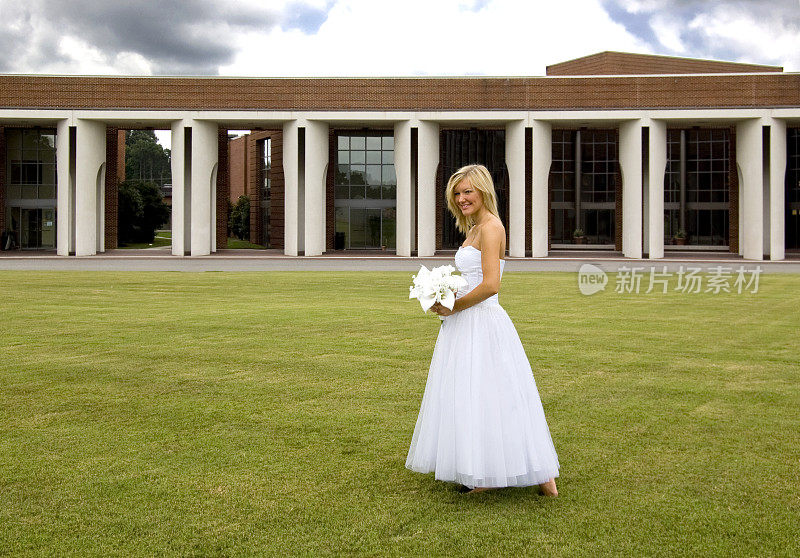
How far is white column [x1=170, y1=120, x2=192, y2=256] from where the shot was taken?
40531 mm

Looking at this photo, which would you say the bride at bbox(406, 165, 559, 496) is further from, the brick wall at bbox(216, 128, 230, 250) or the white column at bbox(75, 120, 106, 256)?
the brick wall at bbox(216, 128, 230, 250)

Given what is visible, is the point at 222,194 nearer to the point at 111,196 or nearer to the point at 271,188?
Result: the point at 271,188

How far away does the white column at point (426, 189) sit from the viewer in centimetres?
4081

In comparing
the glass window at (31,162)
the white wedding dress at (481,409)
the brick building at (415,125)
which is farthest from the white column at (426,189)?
the white wedding dress at (481,409)

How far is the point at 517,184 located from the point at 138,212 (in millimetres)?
31916

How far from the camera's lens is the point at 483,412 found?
5.21m

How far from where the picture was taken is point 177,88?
40875mm

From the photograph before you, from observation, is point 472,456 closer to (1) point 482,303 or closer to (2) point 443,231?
(1) point 482,303

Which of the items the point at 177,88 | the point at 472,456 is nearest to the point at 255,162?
the point at 177,88

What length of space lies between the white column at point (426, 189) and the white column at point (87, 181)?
55.1 ft

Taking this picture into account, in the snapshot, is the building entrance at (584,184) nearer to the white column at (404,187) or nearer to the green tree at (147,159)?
the white column at (404,187)

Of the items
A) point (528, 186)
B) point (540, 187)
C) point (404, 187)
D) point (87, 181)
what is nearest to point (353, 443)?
point (404, 187)

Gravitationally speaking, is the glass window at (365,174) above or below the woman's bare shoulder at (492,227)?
above

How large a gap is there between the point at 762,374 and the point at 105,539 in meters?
8.11
